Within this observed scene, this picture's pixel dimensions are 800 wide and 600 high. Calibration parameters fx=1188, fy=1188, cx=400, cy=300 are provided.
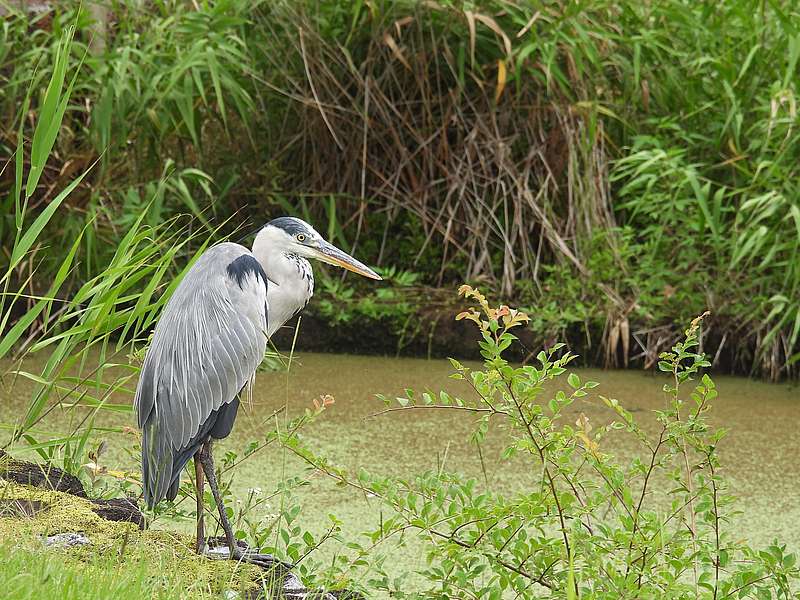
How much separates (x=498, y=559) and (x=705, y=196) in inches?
92.0

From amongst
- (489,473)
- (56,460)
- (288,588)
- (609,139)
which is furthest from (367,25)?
(288,588)

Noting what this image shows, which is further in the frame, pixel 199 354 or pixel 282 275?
pixel 282 275

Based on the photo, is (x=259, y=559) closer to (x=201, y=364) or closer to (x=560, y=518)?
(x=201, y=364)

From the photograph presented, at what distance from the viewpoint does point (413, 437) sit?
301 centimetres

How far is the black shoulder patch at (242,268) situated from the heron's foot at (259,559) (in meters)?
0.43

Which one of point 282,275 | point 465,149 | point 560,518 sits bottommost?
point 560,518

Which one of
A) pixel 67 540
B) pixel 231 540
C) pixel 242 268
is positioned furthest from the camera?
pixel 242 268

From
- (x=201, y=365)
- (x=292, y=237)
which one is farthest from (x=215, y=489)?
(x=292, y=237)

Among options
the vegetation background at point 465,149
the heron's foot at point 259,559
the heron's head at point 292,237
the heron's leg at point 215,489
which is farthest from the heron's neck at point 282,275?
the vegetation background at point 465,149

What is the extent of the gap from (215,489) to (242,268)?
364 mm

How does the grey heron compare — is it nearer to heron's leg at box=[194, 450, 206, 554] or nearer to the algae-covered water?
heron's leg at box=[194, 450, 206, 554]

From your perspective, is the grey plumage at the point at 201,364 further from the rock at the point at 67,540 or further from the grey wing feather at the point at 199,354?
the rock at the point at 67,540

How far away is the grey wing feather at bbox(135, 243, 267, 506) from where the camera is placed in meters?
1.90

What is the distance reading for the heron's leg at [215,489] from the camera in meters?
1.86
